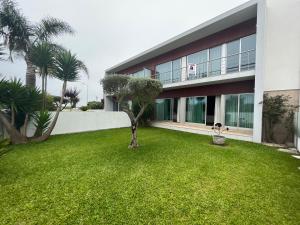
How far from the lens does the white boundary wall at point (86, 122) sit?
1188 centimetres

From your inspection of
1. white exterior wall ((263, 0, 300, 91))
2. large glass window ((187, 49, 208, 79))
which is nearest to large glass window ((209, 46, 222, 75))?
large glass window ((187, 49, 208, 79))

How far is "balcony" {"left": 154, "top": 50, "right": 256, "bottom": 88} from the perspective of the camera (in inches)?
396

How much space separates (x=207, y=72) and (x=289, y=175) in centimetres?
902

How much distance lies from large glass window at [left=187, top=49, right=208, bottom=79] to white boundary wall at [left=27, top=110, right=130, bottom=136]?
8.20 metres

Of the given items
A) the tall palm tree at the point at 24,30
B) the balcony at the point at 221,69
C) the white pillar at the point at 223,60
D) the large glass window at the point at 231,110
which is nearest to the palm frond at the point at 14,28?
the tall palm tree at the point at 24,30

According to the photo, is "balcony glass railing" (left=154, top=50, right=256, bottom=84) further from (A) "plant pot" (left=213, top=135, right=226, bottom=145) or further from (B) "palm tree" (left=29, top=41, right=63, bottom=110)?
(B) "palm tree" (left=29, top=41, right=63, bottom=110)

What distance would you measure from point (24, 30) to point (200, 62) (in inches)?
505

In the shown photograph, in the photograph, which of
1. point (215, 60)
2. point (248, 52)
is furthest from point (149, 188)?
point (215, 60)

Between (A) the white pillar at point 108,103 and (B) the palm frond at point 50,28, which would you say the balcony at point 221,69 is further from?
(A) the white pillar at point 108,103

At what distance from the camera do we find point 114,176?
4539 millimetres

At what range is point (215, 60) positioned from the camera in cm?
1195

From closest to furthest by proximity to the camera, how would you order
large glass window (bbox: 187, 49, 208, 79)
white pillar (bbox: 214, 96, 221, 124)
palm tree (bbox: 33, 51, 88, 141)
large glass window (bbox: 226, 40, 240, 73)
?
palm tree (bbox: 33, 51, 88, 141)
large glass window (bbox: 226, 40, 240, 73)
white pillar (bbox: 214, 96, 221, 124)
large glass window (bbox: 187, 49, 208, 79)

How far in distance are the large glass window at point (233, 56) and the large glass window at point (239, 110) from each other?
205 cm

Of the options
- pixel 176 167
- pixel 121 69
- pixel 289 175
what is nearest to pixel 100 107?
pixel 121 69
